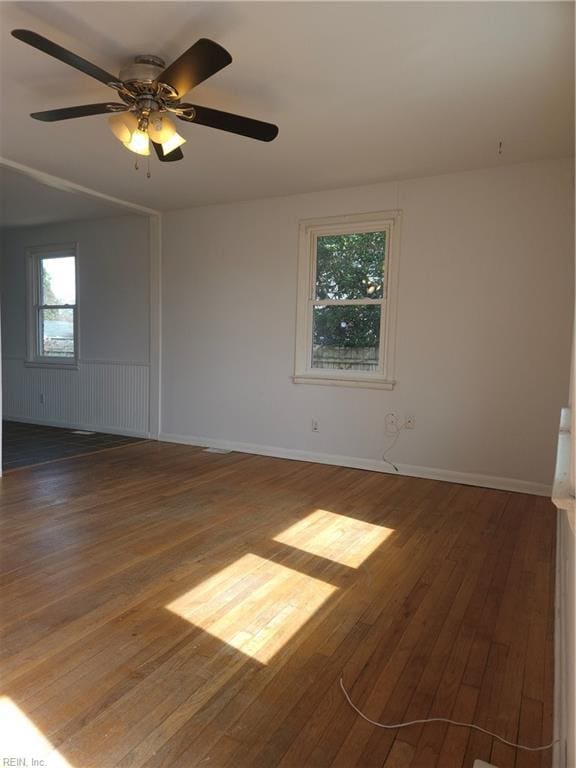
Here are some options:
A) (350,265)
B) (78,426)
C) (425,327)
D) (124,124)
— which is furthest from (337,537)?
(78,426)

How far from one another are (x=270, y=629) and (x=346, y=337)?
10.6 ft

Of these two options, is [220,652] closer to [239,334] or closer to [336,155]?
[336,155]

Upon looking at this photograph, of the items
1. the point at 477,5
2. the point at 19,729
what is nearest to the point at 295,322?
the point at 477,5

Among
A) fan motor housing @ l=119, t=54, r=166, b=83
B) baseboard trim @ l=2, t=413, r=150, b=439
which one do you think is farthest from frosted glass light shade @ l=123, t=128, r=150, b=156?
baseboard trim @ l=2, t=413, r=150, b=439

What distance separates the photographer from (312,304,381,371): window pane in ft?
15.2

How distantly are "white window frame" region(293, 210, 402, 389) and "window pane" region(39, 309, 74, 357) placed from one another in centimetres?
347

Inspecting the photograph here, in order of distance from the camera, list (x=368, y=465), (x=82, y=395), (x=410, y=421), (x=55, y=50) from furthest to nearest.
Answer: (x=82, y=395) → (x=368, y=465) → (x=410, y=421) → (x=55, y=50)

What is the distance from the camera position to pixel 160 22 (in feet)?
7.20

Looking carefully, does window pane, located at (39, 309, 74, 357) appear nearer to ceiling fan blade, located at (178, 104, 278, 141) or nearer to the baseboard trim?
the baseboard trim

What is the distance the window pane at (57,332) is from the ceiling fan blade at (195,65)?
4931 mm

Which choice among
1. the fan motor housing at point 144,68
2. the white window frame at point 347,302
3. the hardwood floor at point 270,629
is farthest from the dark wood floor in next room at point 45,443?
the fan motor housing at point 144,68

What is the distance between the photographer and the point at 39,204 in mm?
5504

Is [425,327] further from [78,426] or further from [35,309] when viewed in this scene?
[35,309]

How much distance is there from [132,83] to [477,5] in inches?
62.7
